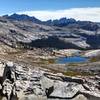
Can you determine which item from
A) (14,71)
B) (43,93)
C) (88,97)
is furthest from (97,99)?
(14,71)

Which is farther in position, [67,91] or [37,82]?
[37,82]

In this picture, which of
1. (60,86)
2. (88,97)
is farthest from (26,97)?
(88,97)

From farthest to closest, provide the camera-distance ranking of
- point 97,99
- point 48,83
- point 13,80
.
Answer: point 13,80, point 48,83, point 97,99

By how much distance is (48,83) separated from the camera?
45125 mm

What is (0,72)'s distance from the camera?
5059 centimetres

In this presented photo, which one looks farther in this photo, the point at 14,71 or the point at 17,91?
the point at 14,71

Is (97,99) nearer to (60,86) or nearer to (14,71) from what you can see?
(60,86)

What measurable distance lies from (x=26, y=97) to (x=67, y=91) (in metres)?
5.69

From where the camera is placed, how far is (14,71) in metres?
50.2

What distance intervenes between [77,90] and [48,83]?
4.78 metres

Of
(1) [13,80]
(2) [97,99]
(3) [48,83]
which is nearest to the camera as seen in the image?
(2) [97,99]

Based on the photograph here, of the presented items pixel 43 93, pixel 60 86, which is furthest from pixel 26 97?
pixel 60 86

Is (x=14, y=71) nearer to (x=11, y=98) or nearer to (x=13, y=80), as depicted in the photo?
(x=13, y=80)

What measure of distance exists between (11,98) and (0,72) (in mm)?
7535
